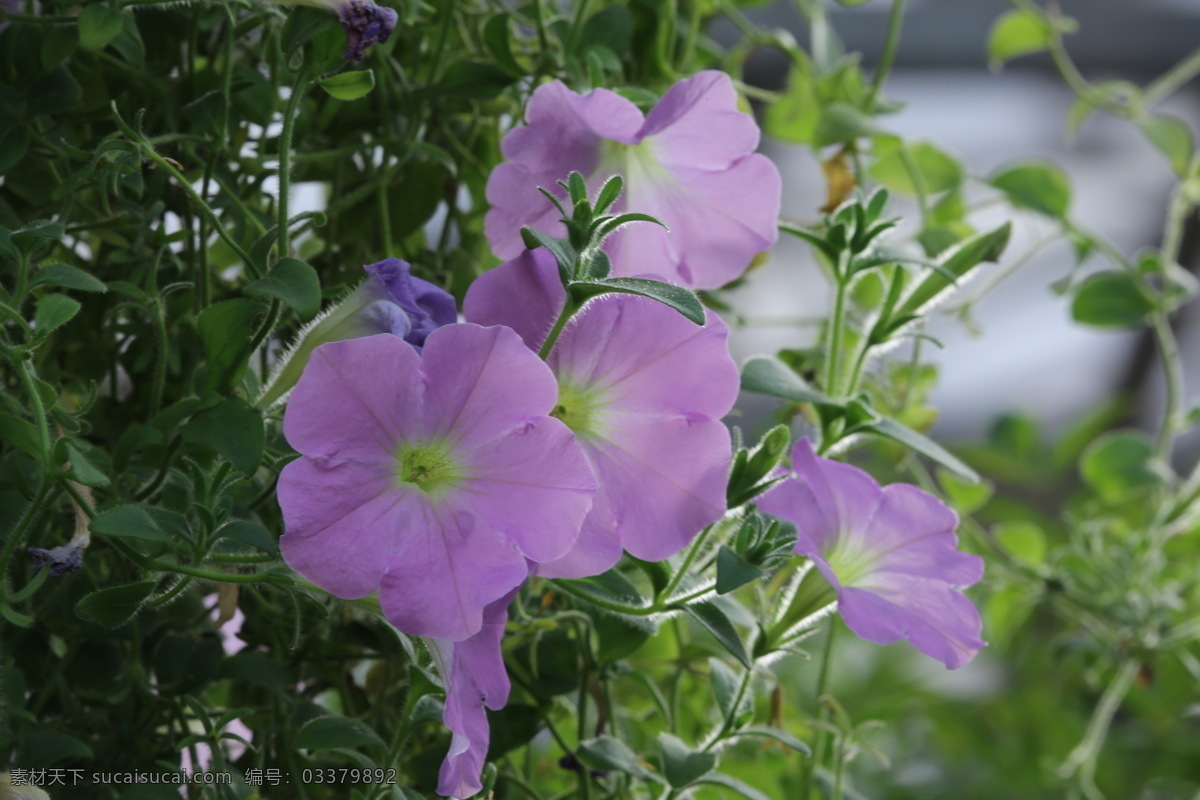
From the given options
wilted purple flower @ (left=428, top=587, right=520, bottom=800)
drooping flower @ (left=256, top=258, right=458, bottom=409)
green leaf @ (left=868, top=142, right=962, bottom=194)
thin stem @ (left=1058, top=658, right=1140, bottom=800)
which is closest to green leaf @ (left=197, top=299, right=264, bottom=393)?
drooping flower @ (left=256, top=258, right=458, bottom=409)

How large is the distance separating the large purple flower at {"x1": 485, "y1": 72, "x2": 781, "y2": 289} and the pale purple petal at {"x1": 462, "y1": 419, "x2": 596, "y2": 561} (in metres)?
0.12

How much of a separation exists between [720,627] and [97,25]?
283mm

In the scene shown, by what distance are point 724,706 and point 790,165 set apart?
2.02m

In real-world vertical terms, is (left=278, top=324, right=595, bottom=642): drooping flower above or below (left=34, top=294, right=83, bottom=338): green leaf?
below

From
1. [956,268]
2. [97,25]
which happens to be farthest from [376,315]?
[956,268]

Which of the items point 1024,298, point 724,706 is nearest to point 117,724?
point 724,706

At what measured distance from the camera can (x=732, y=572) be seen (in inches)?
13.9

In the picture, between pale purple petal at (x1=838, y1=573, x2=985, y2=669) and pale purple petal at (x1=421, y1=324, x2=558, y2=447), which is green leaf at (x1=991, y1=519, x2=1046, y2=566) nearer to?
pale purple petal at (x1=838, y1=573, x2=985, y2=669)

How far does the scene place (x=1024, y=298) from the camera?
2461mm

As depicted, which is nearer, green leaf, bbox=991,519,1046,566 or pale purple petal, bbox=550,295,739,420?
pale purple petal, bbox=550,295,739,420

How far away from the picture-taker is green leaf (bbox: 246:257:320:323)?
340 millimetres

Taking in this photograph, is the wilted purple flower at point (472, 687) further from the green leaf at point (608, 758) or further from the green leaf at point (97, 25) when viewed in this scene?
the green leaf at point (97, 25)

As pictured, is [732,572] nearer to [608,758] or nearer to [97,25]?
[608,758]

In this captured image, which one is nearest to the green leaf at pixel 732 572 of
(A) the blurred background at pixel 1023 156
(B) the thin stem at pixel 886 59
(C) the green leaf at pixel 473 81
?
(C) the green leaf at pixel 473 81
